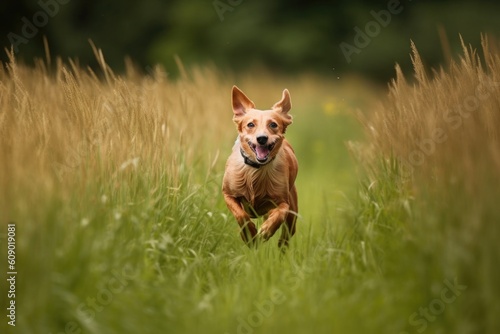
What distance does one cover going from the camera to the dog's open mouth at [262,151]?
500cm

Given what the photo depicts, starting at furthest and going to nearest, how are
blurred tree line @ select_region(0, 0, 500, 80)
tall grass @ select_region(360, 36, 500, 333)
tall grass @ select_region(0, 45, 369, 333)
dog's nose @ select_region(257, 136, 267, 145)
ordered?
1. blurred tree line @ select_region(0, 0, 500, 80)
2. dog's nose @ select_region(257, 136, 267, 145)
3. tall grass @ select_region(0, 45, 369, 333)
4. tall grass @ select_region(360, 36, 500, 333)

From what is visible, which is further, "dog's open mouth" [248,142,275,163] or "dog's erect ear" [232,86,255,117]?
"dog's erect ear" [232,86,255,117]

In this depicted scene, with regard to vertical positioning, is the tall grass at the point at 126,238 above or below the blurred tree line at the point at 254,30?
below

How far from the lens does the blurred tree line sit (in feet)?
59.6

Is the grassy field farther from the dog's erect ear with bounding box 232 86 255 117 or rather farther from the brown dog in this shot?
the dog's erect ear with bounding box 232 86 255 117

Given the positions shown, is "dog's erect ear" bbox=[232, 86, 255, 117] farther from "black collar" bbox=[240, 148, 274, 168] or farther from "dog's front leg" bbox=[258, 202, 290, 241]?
"dog's front leg" bbox=[258, 202, 290, 241]

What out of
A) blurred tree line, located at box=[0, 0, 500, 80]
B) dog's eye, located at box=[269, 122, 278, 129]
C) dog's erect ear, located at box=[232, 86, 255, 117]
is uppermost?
blurred tree line, located at box=[0, 0, 500, 80]

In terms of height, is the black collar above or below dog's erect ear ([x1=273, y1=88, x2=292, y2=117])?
below

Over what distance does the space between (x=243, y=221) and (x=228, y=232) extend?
0.45 metres

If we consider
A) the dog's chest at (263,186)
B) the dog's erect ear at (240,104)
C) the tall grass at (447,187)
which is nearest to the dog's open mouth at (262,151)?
the dog's chest at (263,186)

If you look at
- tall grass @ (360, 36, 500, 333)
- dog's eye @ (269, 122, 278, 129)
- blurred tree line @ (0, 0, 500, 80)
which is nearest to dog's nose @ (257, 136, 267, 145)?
dog's eye @ (269, 122, 278, 129)

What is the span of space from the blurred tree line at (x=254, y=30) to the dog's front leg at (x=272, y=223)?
41.2 ft

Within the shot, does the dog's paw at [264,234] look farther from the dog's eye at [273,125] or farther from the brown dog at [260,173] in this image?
the dog's eye at [273,125]

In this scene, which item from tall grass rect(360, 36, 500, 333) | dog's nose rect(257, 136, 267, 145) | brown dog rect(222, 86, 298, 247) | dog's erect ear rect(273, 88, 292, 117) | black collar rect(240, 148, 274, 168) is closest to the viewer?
tall grass rect(360, 36, 500, 333)
